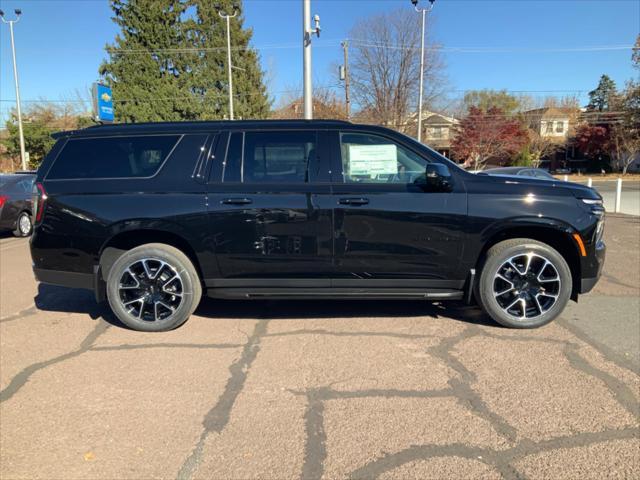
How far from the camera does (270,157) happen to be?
4.23 meters

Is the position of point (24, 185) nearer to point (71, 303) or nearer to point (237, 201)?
point (71, 303)

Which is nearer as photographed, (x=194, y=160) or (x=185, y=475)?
(x=185, y=475)

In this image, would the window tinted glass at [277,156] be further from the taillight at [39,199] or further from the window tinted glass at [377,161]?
the taillight at [39,199]

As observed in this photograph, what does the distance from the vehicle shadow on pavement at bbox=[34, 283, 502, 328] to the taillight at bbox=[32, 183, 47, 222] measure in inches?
48.9

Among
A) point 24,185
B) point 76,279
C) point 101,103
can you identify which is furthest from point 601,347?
point 101,103

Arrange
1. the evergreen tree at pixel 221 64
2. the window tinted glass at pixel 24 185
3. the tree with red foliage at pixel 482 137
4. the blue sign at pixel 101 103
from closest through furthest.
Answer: the window tinted glass at pixel 24 185
the blue sign at pixel 101 103
the evergreen tree at pixel 221 64
the tree with red foliage at pixel 482 137

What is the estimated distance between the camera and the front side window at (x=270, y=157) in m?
4.19

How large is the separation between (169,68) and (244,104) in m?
6.83

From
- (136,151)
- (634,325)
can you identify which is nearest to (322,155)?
(136,151)

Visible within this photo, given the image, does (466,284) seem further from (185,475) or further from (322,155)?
(185,475)

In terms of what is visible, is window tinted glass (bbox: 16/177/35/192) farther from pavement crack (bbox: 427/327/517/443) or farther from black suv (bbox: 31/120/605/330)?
pavement crack (bbox: 427/327/517/443)

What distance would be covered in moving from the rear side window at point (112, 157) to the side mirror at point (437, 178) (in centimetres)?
240

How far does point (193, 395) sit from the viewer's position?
3.16 metres

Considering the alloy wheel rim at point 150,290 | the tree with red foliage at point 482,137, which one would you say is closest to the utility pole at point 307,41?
the alloy wheel rim at point 150,290
